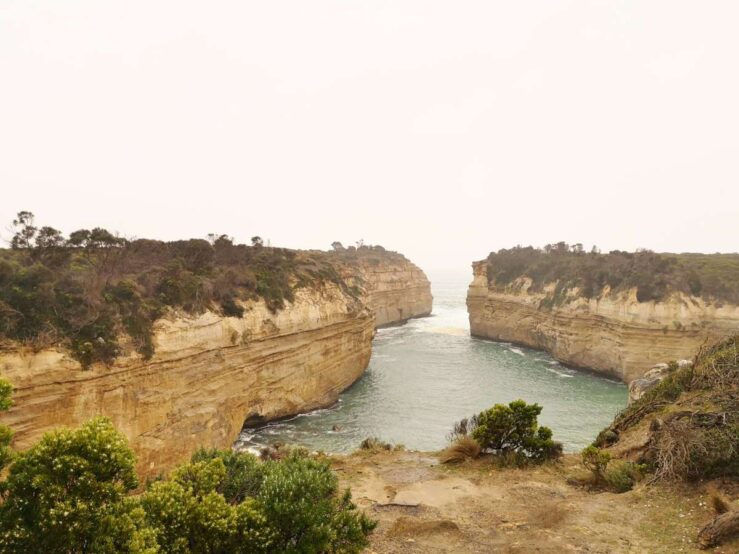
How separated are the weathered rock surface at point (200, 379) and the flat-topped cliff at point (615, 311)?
69.6ft

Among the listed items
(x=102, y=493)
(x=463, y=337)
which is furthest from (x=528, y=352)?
(x=102, y=493)

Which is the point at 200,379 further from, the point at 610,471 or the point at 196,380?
the point at 610,471

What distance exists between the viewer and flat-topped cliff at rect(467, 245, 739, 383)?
34406 millimetres

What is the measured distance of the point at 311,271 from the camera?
1273 inches

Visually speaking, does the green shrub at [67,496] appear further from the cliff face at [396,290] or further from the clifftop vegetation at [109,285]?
the cliff face at [396,290]

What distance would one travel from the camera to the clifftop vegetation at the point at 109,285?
15477 millimetres

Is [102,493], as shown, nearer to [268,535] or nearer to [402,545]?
[268,535]

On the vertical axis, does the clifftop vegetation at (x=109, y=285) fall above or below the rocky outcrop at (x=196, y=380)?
above

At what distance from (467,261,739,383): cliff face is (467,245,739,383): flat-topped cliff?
6 cm

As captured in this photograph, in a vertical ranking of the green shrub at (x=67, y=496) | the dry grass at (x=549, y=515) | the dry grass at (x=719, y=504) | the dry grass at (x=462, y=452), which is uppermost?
the green shrub at (x=67, y=496)

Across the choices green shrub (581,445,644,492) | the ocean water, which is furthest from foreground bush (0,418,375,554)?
the ocean water

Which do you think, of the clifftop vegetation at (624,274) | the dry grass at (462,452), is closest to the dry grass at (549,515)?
the dry grass at (462,452)

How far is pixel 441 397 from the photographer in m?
30.9

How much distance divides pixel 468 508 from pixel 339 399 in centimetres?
1995
